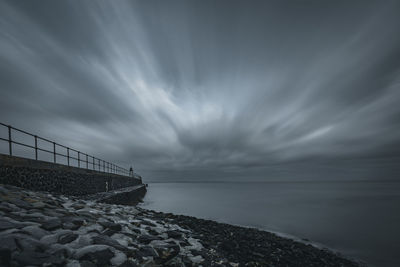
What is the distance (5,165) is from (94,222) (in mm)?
5330

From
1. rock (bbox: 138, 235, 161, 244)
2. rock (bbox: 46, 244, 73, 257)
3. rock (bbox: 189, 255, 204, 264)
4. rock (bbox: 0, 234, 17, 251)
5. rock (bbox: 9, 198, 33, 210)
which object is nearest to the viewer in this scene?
rock (bbox: 0, 234, 17, 251)

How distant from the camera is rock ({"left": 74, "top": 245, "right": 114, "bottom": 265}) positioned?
2.94 metres

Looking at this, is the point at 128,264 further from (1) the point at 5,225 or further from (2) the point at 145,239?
(1) the point at 5,225

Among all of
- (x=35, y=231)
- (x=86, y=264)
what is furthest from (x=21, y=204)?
(x=86, y=264)

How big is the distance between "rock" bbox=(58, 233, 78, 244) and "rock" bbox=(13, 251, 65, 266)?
58cm

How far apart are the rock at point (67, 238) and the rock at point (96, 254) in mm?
415

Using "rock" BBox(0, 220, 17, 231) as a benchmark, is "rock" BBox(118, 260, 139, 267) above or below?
below

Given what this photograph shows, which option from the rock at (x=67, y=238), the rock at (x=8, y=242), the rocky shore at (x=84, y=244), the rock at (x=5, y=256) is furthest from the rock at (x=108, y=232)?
the rock at (x=5, y=256)

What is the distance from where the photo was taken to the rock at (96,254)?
116 inches

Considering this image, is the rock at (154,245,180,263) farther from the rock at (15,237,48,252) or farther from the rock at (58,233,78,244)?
the rock at (15,237,48,252)

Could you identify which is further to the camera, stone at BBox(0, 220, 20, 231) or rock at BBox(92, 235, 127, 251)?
rock at BBox(92, 235, 127, 251)

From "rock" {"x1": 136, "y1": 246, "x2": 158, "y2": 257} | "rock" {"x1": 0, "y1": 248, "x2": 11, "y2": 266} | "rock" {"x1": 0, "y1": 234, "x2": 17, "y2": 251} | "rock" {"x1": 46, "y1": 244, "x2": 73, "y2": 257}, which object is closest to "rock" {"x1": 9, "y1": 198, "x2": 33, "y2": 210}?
"rock" {"x1": 0, "y1": 234, "x2": 17, "y2": 251}

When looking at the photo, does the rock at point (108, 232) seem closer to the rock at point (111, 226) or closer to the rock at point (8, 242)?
the rock at point (111, 226)

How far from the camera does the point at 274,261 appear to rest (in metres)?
6.03
